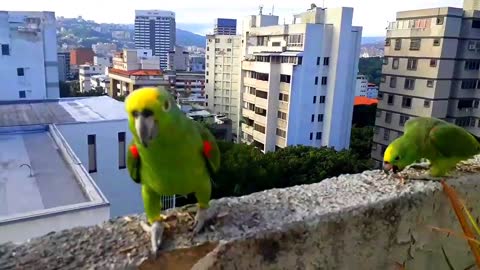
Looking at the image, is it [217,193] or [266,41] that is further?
[266,41]

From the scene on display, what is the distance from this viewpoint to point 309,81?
20125mm

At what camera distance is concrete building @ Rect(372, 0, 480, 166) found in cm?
1581

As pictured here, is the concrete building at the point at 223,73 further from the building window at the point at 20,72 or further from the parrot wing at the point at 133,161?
the parrot wing at the point at 133,161

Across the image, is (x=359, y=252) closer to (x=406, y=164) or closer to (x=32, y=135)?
(x=406, y=164)

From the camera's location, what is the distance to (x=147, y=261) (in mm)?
1201

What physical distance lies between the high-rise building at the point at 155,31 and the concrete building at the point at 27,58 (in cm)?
7470

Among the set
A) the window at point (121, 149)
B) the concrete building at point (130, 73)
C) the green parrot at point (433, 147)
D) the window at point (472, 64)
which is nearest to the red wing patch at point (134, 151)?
the green parrot at point (433, 147)

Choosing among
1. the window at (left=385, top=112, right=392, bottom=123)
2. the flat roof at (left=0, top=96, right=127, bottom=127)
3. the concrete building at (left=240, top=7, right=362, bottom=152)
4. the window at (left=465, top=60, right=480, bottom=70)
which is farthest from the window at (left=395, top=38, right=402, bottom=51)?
the flat roof at (left=0, top=96, right=127, bottom=127)

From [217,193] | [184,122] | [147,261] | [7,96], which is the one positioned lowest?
[217,193]

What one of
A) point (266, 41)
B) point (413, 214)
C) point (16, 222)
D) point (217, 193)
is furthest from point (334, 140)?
point (413, 214)

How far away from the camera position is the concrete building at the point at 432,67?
15812 millimetres

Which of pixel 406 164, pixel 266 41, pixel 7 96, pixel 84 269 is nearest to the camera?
pixel 84 269

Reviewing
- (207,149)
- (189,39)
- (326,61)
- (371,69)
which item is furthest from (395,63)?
(189,39)

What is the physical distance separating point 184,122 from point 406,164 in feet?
4.93
